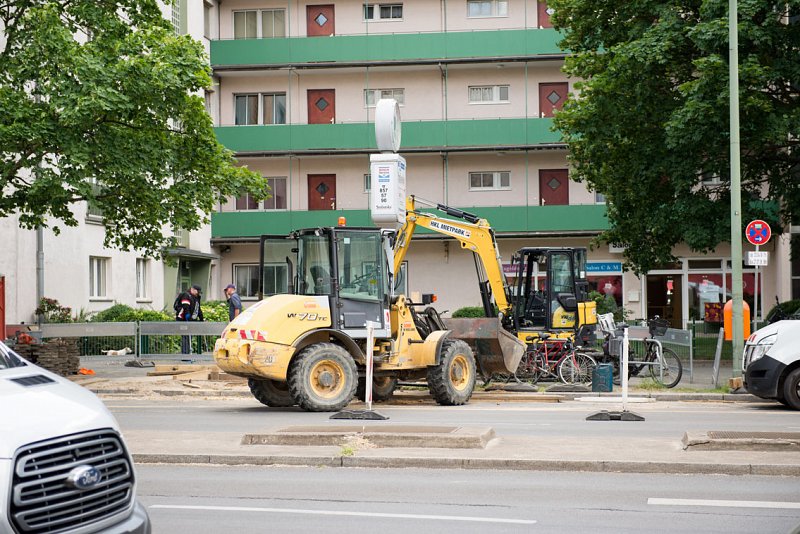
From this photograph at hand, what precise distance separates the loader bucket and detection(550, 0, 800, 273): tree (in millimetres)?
8208

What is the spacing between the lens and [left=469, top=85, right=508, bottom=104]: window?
46.8 meters

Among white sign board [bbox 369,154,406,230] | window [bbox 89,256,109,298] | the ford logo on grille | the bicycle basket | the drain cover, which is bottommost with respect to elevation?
the drain cover

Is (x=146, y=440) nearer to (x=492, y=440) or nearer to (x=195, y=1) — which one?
(x=492, y=440)

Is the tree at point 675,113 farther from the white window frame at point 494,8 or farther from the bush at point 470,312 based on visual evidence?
the white window frame at point 494,8

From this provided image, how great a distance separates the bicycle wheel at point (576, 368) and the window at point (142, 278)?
20851 millimetres

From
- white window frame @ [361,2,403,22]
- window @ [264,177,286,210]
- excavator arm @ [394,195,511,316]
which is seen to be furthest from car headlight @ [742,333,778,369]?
white window frame @ [361,2,403,22]

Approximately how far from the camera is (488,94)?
1848 inches

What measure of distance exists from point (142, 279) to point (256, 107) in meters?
10.5

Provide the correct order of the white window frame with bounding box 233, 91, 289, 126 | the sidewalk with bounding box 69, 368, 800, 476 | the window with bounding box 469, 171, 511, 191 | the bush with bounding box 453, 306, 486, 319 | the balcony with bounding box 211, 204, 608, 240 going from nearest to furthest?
the sidewalk with bounding box 69, 368, 800, 476 → the bush with bounding box 453, 306, 486, 319 → the balcony with bounding box 211, 204, 608, 240 → the window with bounding box 469, 171, 511, 191 → the white window frame with bounding box 233, 91, 289, 126

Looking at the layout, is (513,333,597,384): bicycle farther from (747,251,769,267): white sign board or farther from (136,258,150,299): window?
(136,258,150,299): window

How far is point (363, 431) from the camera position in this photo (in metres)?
13.1

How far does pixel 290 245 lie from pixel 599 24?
1558cm

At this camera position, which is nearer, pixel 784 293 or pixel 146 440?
Result: pixel 146 440

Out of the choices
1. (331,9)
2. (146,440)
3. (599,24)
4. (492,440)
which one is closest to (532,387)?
(492,440)
